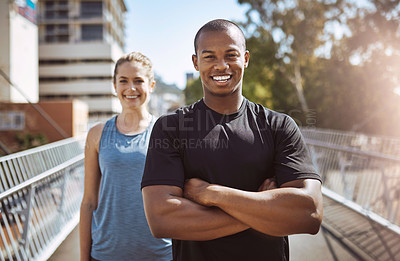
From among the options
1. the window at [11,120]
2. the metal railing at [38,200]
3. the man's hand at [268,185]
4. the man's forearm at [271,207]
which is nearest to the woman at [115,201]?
the man's forearm at [271,207]

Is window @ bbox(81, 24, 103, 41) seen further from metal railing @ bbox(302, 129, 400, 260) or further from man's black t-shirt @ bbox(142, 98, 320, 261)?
man's black t-shirt @ bbox(142, 98, 320, 261)

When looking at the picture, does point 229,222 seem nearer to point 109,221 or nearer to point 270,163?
point 270,163

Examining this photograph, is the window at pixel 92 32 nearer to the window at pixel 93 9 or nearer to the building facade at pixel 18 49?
the window at pixel 93 9

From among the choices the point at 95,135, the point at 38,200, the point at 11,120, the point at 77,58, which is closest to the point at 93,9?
the point at 77,58

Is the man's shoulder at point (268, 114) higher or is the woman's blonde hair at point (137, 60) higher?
the woman's blonde hair at point (137, 60)

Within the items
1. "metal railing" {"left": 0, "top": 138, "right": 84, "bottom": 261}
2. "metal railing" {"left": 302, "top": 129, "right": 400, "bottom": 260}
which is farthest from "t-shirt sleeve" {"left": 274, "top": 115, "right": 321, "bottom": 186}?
"metal railing" {"left": 302, "top": 129, "right": 400, "bottom": 260}

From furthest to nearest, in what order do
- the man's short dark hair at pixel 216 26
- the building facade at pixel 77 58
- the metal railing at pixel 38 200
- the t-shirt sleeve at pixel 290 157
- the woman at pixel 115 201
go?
the building facade at pixel 77 58 → the metal railing at pixel 38 200 → the woman at pixel 115 201 → the man's short dark hair at pixel 216 26 → the t-shirt sleeve at pixel 290 157

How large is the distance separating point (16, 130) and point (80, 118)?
4595 mm

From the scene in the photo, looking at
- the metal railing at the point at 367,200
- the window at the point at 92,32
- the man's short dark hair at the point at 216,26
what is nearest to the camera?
the man's short dark hair at the point at 216,26

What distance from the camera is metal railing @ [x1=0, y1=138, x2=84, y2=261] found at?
140 inches

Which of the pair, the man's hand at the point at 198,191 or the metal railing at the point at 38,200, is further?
the metal railing at the point at 38,200

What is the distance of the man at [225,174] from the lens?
1433 millimetres

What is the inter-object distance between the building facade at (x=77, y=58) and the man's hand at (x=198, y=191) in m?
49.0

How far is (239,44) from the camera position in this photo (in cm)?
165
